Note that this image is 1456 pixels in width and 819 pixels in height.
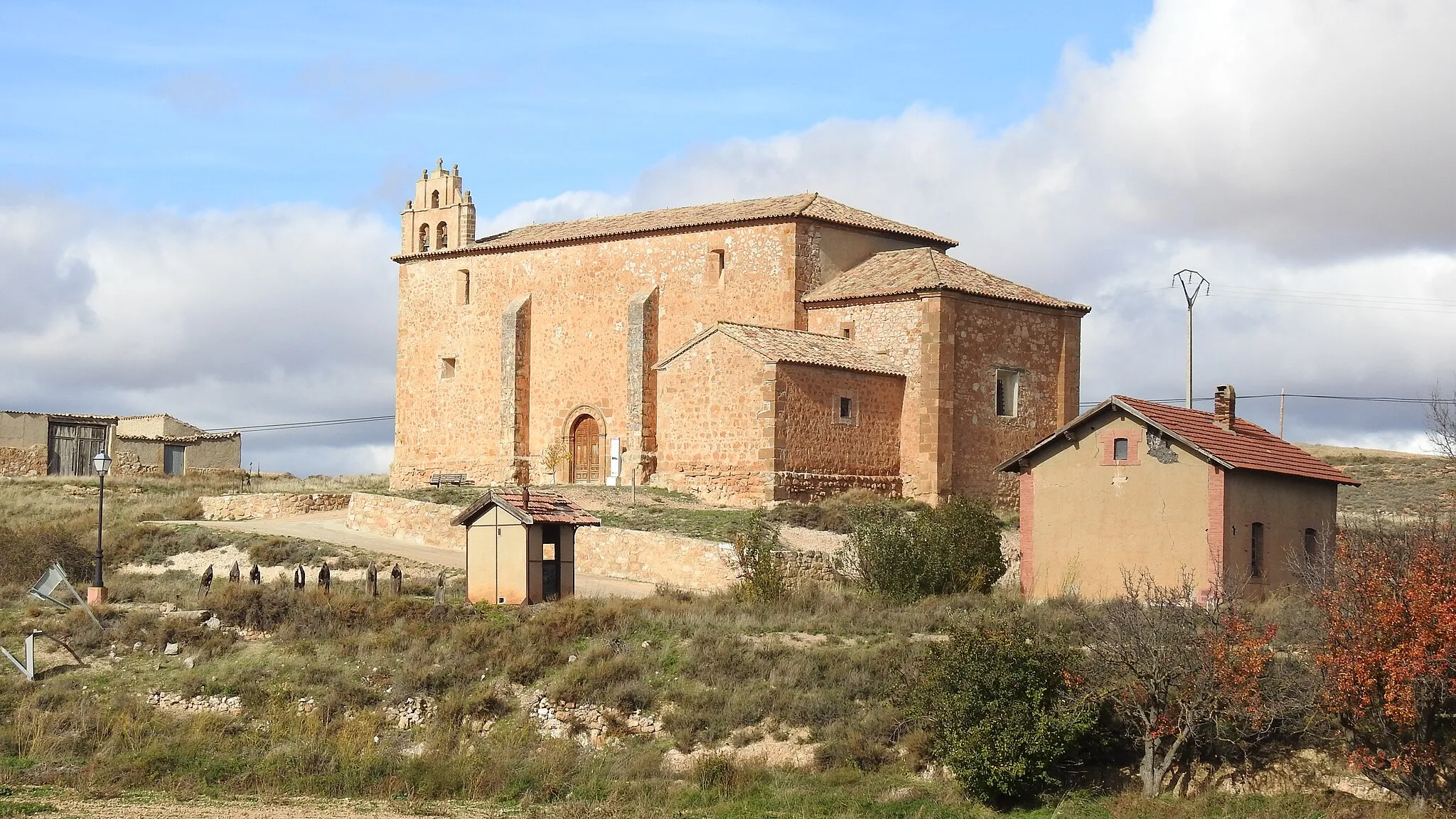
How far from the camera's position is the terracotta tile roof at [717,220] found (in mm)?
42500

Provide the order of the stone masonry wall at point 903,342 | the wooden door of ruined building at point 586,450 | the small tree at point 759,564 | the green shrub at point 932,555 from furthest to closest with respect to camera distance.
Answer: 1. the wooden door of ruined building at point 586,450
2. the stone masonry wall at point 903,342
3. the small tree at point 759,564
4. the green shrub at point 932,555

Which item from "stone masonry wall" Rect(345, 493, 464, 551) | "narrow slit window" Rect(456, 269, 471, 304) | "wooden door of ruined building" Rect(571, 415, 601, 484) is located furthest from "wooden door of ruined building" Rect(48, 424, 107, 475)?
"stone masonry wall" Rect(345, 493, 464, 551)

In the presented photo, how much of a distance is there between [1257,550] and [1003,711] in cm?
917

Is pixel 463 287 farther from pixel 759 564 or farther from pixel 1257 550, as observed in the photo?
pixel 1257 550

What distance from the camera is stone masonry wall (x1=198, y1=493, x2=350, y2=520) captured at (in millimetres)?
42656

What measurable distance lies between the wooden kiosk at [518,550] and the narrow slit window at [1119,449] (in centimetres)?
944

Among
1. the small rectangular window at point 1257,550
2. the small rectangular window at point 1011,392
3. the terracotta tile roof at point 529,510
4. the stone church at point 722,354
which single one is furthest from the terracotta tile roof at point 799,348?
the small rectangular window at point 1257,550

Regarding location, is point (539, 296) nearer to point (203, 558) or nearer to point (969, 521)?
point (203, 558)

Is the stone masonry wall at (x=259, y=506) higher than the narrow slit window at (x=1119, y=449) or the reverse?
the reverse

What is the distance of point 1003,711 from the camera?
65.8 feet

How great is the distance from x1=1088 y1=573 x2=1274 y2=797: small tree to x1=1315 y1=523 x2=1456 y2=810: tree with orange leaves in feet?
3.06

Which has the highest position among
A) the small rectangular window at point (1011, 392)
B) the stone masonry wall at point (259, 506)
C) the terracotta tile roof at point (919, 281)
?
the terracotta tile roof at point (919, 281)

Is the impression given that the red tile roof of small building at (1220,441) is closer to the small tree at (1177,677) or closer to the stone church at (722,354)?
the small tree at (1177,677)

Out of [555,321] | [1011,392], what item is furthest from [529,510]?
[555,321]
